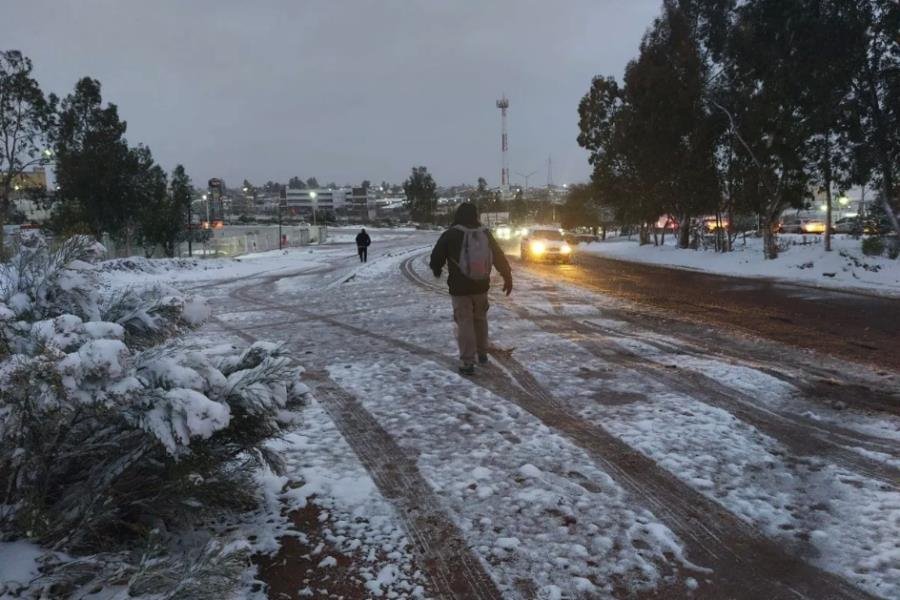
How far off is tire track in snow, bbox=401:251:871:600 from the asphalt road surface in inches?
182

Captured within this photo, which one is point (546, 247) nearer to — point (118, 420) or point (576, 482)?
point (576, 482)

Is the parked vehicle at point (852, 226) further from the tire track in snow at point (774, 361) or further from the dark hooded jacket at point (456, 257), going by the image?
the dark hooded jacket at point (456, 257)

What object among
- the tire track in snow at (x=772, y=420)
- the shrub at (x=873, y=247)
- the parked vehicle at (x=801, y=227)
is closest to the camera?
the tire track in snow at (x=772, y=420)

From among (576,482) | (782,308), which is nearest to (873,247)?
(782,308)

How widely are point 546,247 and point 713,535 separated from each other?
74.9ft

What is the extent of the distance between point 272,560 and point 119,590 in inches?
30.5

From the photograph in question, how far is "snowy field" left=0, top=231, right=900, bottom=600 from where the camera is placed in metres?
2.97

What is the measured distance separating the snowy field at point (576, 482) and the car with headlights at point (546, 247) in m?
18.1

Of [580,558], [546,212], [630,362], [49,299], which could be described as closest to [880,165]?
[630,362]

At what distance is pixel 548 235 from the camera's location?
26906 millimetres

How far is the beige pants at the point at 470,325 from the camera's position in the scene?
6.70 metres

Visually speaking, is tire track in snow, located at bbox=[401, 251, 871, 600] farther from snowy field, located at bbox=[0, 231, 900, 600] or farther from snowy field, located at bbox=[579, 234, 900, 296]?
snowy field, located at bbox=[579, 234, 900, 296]

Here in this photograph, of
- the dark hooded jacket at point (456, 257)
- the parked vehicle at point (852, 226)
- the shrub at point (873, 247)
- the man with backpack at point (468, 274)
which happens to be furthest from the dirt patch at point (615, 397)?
the parked vehicle at point (852, 226)

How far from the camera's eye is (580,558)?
3.09 metres
